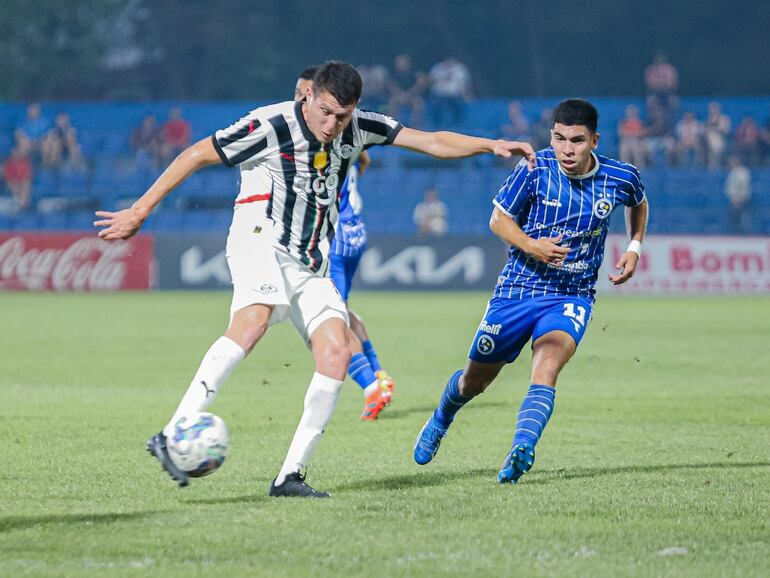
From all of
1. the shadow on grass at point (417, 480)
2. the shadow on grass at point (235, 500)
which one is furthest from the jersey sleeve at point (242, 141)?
the shadow on grass at point (417, 480)

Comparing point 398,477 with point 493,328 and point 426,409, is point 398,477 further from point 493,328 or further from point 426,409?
point 426,409

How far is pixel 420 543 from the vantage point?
4.92 m

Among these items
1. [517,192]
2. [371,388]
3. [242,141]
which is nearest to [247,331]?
[242,141]

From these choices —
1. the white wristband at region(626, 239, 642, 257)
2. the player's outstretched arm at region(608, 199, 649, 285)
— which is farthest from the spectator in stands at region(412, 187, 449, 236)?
the white wristband at region(626, 239, 642, 257)

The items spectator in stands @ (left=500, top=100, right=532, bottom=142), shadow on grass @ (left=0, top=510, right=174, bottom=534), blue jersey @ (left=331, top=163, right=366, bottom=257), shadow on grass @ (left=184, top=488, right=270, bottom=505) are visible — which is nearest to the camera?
shadow on grass @ (left=0, top=510, right=174, bottom=534)

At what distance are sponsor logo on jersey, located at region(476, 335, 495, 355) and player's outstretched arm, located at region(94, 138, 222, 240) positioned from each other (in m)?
1.68

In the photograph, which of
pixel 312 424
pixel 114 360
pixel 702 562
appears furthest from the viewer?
pixel 114 360

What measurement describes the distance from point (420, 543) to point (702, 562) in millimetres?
990

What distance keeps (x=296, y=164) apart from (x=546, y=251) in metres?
1.26

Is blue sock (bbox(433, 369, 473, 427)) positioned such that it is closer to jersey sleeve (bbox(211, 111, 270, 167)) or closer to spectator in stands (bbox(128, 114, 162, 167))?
jersey sleeve (bbox(211, 111, 270, 167))

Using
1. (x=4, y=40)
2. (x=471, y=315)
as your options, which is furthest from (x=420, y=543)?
(x=4, y=40)

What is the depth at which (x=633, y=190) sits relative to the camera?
22.9 ft

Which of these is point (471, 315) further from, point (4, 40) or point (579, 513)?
point (4, 40)

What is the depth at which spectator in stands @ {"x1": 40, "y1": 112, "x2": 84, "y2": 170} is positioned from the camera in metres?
29.7
